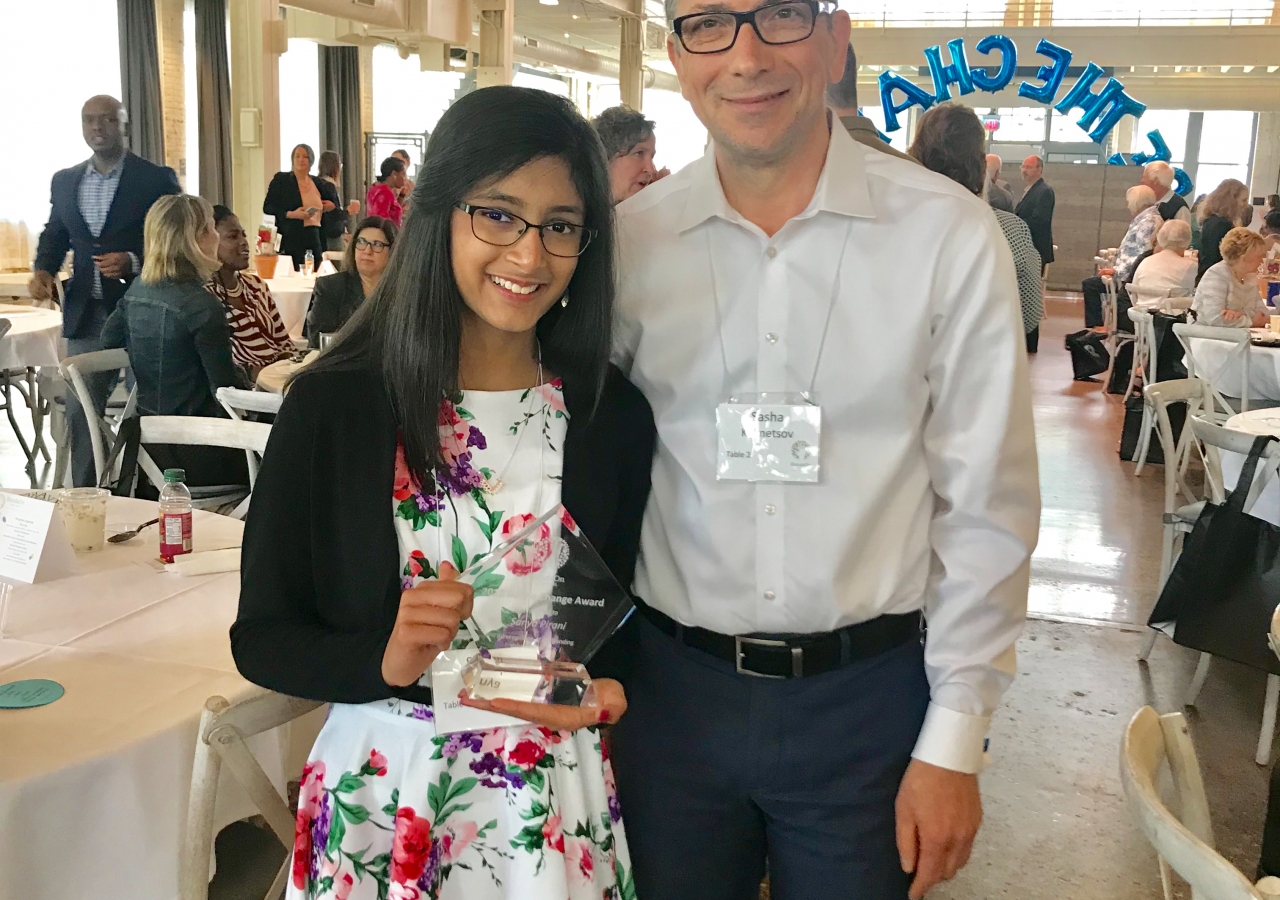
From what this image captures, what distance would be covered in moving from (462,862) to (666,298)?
733 mm

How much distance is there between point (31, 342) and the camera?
5.82 m

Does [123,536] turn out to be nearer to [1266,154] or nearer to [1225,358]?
[1225,358]

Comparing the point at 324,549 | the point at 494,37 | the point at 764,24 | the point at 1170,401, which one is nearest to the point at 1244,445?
the point at 1170,401

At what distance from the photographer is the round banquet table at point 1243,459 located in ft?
11.9

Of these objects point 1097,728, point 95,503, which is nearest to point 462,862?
point 95,503

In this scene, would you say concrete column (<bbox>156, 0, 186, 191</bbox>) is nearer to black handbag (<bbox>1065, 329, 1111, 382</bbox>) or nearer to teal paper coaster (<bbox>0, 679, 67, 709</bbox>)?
black handbag (<bbox>1065, 329, 1111, 382</bbox>)

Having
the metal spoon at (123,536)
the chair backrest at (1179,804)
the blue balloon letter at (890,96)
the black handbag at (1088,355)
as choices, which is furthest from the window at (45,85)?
the chair backrest at (1179,804)

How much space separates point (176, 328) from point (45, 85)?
8.44 meters

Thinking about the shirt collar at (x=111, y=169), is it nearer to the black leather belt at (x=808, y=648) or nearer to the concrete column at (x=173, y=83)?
the black leather belt at (x=808, y=648)

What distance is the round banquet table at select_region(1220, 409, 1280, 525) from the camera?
363cm

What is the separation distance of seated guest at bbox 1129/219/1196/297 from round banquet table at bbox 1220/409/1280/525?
15.6 ft

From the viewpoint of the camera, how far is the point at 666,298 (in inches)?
59.2

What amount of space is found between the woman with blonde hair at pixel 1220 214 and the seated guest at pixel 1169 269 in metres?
0.93

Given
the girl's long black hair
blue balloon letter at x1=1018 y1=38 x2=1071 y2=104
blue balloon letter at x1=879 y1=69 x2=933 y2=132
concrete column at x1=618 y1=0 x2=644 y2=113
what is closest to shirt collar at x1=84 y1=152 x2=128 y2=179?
the girl's long black hair
